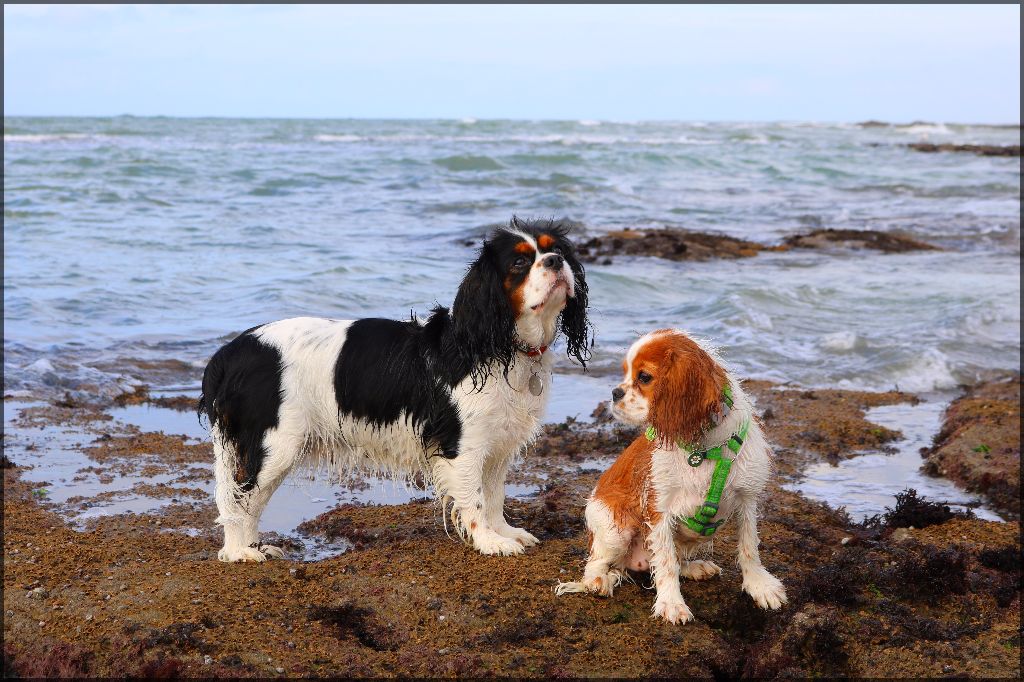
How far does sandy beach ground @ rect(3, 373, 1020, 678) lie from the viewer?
3898 mm

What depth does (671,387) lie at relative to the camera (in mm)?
3959

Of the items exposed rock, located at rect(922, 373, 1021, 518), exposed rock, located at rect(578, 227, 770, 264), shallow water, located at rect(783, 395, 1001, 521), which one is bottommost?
shallow water, located at rect(783, 395, 1001, 521)

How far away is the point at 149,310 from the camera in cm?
1177

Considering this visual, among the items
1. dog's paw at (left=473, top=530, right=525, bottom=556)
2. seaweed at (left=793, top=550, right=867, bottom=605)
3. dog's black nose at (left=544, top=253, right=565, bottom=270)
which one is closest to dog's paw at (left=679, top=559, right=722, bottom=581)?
seaweed at (left=793, top=550, right=867, bottom=605)

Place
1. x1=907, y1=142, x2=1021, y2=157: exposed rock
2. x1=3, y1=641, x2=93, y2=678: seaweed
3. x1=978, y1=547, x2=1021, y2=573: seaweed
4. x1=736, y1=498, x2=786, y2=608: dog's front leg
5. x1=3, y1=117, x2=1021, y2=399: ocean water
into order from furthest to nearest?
x1=907, y1=142, x2=1021, y2=157: exposed rock
x1=3, y1=117, x2=1021, y2=399: ocean water
x1=978, y1=547, x2=1021, y2=573: seaweed
x1=736, y1=498, x2=786, y2=608: dog's front leg
x1=3, y1=641, x2=93, y2=678: seaweed

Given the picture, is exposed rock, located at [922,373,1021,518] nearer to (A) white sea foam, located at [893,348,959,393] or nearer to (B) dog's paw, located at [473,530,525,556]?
(A) white sea foam, located at [893,348,959,393]

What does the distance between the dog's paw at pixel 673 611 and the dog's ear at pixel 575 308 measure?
1.27m

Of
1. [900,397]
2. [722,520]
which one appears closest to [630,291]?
[900,397]

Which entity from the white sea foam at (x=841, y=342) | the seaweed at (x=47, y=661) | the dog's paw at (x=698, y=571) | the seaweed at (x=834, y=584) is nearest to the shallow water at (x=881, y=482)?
the seaweed at (x=834, y=584)

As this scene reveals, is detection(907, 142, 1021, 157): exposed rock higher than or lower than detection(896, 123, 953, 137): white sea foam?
lower

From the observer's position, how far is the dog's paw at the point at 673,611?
423 centimetres

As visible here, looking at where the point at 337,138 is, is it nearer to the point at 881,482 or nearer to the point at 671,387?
the point at 881,482

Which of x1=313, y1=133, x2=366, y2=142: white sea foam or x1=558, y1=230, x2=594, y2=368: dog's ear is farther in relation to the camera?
x1=313, y1=133, x2=366, y2=142: white sea foam

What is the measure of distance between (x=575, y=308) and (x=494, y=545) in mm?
1277
